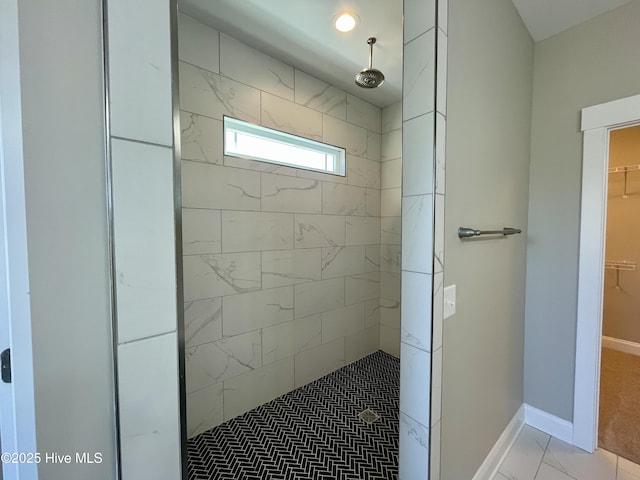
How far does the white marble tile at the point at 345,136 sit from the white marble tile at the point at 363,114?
0.22 ft

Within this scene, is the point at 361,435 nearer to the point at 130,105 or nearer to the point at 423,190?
the point at 423,190

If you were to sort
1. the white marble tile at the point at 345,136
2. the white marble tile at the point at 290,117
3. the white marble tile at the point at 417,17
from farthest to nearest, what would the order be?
the white marble tile at the point at 345,136 < the white marble tile at the point at 290,117 < the white marble tile at the point at 417,17

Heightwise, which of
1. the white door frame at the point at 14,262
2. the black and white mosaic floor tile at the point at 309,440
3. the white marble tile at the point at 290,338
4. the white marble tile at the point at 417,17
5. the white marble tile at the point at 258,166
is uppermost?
the white marble tile at the point at 417,17

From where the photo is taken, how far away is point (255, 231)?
6.65 feet

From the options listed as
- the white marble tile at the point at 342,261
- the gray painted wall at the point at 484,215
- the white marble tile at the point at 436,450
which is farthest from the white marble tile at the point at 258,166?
the white marble tile at the point at 436,450

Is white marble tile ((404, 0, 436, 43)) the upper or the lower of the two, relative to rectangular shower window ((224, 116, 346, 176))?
upper

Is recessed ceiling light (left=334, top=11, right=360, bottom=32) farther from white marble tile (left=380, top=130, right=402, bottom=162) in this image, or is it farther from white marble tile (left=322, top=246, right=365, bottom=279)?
white marble tile (left=322, top=246, right=365, bottom=279)

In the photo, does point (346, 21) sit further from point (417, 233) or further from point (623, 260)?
point (623, 260)

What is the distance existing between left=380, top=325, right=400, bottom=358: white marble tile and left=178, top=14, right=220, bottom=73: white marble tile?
2.72 metres

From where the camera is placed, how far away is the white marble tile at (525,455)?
1.54 meters

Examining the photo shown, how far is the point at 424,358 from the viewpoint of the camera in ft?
3.45

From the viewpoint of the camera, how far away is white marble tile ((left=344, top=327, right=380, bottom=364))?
271cm

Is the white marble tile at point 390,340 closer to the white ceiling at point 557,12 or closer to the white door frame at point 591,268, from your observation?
the white door frame at point 591,268

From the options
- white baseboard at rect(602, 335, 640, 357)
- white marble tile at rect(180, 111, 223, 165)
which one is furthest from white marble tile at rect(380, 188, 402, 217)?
white baseboard at rect(602, 335, 640, 357)
